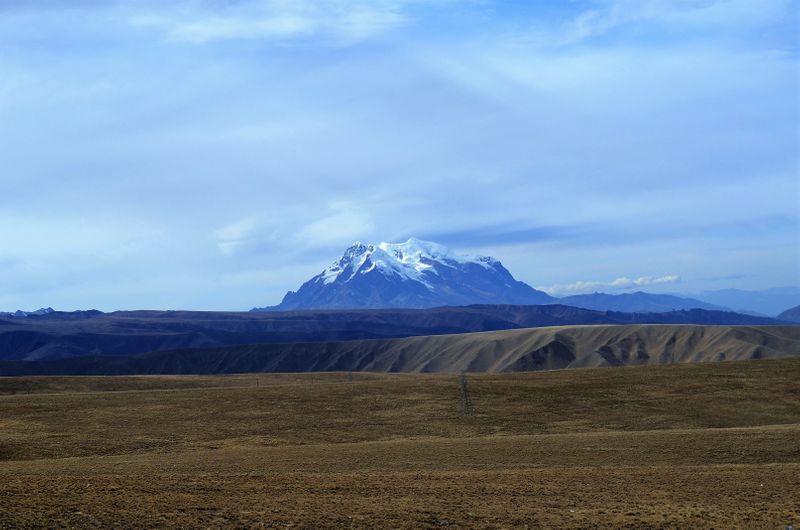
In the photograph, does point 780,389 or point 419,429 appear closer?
point 419,429

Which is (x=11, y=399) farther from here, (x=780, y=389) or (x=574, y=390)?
(x=780, y=389)

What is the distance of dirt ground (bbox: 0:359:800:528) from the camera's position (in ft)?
72.9

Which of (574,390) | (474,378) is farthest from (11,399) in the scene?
(574,390)

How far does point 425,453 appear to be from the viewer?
128 ft

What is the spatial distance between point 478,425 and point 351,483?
87.7 ft

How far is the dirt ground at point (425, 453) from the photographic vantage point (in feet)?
72.9

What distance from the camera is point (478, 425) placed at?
53062 mm

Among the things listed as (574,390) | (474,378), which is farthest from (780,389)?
(474,378)

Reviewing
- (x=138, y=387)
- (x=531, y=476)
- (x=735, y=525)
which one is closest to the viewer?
(x=735, y=525)

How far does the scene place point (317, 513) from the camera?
21.9 meters

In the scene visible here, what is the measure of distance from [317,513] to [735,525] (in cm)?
1128

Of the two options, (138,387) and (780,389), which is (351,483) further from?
(138,387)

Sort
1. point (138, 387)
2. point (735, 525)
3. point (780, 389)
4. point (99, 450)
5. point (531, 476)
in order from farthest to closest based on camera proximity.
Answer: point (138, 387), point (780, 389), point (99, 450), point (531, 476), point (735, 525)

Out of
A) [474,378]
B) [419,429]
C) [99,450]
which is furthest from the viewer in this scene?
[474,378]
